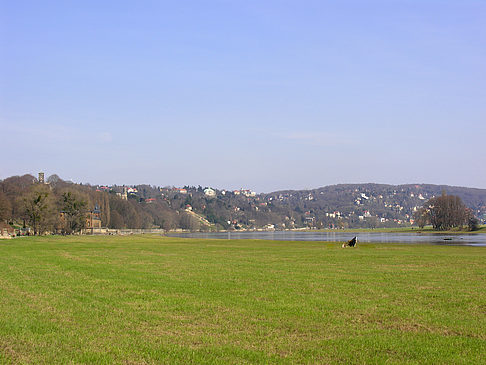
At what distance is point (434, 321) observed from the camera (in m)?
11.9

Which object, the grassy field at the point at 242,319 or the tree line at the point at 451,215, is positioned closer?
the grassy field at the point at 242,319

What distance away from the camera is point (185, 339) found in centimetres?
1032

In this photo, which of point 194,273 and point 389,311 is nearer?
point 389,311

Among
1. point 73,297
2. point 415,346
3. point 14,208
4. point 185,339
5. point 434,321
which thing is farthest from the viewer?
point 14,208

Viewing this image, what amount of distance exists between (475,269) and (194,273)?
553 inches

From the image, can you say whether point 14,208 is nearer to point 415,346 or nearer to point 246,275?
point 246,275

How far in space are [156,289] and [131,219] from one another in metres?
176

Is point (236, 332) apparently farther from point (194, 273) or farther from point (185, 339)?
point (194, 273)

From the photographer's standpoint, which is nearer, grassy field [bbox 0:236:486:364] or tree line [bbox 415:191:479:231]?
grassy field [bbox 0:236:486:364]

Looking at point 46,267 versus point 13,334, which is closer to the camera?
point 13,334

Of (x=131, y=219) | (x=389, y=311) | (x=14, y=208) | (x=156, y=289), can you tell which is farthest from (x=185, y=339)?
(x=131, y=219)

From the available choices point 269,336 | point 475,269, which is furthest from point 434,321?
point 475,269

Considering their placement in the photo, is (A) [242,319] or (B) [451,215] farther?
(B) [451,215]

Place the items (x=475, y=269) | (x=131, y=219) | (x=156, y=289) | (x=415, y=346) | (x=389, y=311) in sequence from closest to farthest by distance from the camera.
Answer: (x=415, y=346)
(x=389, y=311)
(x=156, y=289)
(x=475, y=269)
(x=131, y=219)
